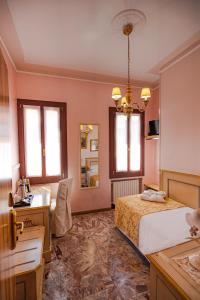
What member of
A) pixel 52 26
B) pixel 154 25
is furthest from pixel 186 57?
pixel 52 26

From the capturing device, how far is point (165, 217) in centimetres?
214

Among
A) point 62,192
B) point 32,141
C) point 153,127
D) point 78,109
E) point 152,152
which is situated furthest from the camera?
point 152,152

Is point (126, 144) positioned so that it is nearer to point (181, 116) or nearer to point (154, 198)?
point (181, 116)

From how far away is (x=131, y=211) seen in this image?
2.37 m

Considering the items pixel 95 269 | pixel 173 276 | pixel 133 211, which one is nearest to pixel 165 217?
pixel 133 211

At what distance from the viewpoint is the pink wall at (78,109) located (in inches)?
128

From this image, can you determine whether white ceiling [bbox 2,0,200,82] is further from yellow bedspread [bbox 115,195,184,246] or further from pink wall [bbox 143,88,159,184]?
yellow bedspread [bbox 115,195,184,246]

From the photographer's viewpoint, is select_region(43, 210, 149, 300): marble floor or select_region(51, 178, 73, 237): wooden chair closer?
select_region(43, 210, 149, 300): marble floor

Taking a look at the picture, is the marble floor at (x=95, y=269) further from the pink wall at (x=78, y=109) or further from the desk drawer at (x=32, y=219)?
the pink wall at (x=78, y=109)

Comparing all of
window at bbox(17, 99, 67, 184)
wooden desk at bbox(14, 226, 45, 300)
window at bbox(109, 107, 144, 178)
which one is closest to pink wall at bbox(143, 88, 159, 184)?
window at bbox(109, 107, 144, 178)

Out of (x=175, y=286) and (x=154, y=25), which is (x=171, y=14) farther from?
(x=175, y=286)

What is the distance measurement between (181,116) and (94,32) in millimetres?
1923

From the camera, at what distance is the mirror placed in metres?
3.60

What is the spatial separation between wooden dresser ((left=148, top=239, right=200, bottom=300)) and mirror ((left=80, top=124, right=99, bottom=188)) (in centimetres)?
256
